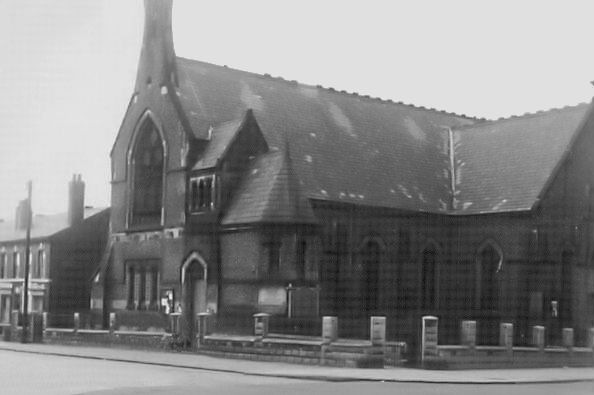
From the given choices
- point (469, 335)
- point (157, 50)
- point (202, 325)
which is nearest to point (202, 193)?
point (202, 325)

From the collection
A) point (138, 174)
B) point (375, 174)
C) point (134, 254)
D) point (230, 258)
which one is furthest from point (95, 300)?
point (375, 174)

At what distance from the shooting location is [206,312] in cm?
4406

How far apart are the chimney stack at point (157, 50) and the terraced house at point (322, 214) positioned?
0.34 ft

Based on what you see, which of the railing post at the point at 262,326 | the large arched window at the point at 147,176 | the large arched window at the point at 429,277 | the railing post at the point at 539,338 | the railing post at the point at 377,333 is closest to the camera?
the railing post at the point at 377,333

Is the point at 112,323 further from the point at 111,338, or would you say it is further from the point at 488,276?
the point at 488,276

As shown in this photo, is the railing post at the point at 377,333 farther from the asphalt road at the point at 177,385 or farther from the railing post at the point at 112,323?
the railing post at the point at 112,323

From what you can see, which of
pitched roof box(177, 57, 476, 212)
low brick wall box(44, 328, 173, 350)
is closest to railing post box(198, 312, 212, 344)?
low brick wall box(44, 328, 173, 350)

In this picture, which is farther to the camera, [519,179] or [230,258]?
[519,179]

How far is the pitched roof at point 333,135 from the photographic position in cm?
4706

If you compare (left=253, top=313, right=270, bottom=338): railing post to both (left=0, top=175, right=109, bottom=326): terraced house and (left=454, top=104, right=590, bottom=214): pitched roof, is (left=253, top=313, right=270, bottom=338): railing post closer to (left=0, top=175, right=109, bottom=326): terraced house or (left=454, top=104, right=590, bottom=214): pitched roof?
(left=454, top=104, right=590, bottom=214): pitched roof

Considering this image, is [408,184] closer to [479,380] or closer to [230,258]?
[230,258]

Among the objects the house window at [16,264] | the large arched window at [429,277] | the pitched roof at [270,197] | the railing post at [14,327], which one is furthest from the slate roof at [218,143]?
the house window at [16,264]

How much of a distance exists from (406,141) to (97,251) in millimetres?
25091

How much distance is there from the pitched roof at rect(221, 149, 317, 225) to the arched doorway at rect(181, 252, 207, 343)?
2.74 meters
